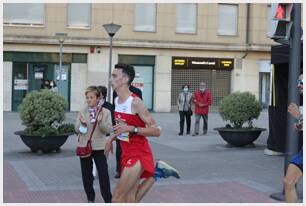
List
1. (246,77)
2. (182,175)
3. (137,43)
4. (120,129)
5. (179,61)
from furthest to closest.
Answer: (246,77), (179,61), (137,43), (182,175), (120,129)

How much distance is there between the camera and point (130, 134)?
5.49 meters

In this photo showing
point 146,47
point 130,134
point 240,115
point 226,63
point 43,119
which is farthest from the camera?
point 226,63

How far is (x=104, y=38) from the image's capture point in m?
29.5

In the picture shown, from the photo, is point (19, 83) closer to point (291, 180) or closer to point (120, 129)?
point (120, 129)

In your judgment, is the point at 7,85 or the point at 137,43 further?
the point at 137,43

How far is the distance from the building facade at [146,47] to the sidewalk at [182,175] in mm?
14891

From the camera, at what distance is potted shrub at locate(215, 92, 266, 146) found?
13.3 metres

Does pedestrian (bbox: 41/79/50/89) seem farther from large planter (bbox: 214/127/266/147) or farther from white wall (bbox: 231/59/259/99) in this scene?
large planter (bbox: 214/127/266/147)

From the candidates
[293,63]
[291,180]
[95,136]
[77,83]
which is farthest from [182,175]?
[77,83]

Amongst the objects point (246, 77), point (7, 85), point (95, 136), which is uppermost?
point (246, 77)

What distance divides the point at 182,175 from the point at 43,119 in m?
3.67

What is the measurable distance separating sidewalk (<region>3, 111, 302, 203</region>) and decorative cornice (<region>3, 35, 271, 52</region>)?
1454 cm

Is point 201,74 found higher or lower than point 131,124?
higher

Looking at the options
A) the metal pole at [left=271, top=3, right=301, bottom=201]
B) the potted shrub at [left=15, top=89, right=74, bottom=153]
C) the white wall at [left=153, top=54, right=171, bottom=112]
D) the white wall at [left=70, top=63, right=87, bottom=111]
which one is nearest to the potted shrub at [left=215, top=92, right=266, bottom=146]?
the potted shrub at [left=15, top=89, right=74, bottom=153]
